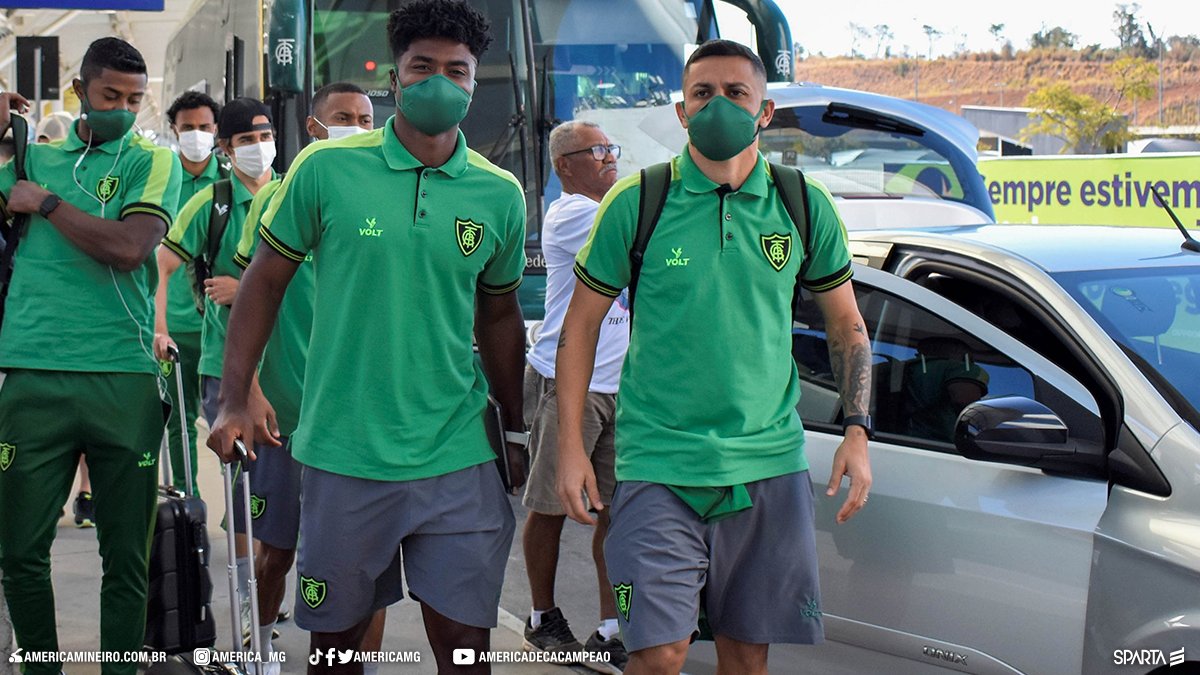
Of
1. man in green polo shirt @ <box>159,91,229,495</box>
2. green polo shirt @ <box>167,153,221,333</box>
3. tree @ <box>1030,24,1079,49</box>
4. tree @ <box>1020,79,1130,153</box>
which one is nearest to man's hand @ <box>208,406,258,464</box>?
man in green polo shirt @ <box>159,91,229,495</box>

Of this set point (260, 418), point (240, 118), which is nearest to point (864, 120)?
point (240, 118)

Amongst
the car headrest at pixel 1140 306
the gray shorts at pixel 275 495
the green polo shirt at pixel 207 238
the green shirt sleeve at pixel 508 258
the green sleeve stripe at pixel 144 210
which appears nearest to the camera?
the green shirt sleeve at pixel 508 258

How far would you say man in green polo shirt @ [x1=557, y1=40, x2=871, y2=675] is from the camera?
335 centimetres

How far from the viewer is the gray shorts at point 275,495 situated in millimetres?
4611

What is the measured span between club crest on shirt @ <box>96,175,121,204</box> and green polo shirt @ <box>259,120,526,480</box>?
4.06 ft

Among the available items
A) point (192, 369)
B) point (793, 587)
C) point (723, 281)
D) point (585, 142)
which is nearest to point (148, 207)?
point (585, 142)

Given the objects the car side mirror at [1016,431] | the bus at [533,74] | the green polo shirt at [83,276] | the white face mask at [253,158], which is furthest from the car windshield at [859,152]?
the car side mirror at [1016,431]

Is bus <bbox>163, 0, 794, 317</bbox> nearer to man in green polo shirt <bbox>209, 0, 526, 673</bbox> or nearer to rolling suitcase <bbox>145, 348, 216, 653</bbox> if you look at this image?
rolling suitcase <bbox>145, 348, 216, 653</bbox>

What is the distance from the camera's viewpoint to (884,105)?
32.3ft

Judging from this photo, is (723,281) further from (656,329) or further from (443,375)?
(443,375)

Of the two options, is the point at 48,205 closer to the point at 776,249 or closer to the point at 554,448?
the point at 554,448

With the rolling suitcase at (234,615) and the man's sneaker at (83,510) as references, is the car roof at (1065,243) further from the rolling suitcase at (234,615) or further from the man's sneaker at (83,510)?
the man's sneaker at (83,510)

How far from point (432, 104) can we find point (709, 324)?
85 cm

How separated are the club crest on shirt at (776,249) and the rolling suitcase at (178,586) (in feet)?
7.03
